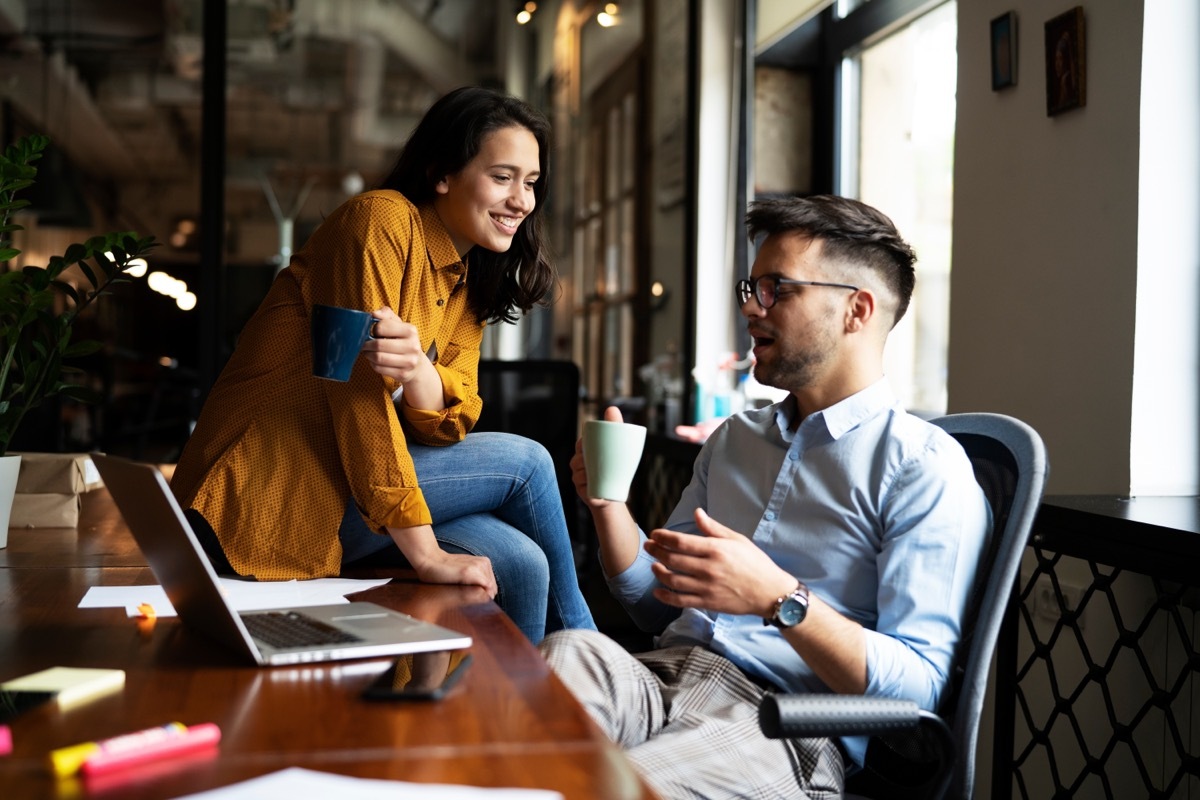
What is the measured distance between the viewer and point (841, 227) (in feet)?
5.15

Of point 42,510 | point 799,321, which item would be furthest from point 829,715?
point 42,510

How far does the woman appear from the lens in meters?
1.52

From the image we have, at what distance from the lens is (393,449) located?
152 centimetres

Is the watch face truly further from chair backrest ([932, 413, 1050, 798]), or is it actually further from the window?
the window

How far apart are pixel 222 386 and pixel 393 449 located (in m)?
0.31

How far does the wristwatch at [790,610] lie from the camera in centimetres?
122

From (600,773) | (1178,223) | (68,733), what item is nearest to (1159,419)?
(1178,223)

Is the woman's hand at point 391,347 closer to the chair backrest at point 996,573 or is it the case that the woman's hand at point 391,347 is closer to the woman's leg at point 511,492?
the woman's leg at point 511,492

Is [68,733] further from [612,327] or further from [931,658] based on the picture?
[612,327]

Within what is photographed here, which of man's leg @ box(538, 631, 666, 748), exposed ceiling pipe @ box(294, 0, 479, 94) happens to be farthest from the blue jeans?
exposed ceiling pipe @ box(294, 0, 479, 94)

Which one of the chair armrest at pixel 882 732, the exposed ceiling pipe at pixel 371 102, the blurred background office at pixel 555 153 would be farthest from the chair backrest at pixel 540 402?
the exposed ceiling pipe at pixel 371 102

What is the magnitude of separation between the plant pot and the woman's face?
0.76 metres

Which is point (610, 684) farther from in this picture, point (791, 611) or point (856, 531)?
point (856, 531)

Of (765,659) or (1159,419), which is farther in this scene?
(1159,419)
